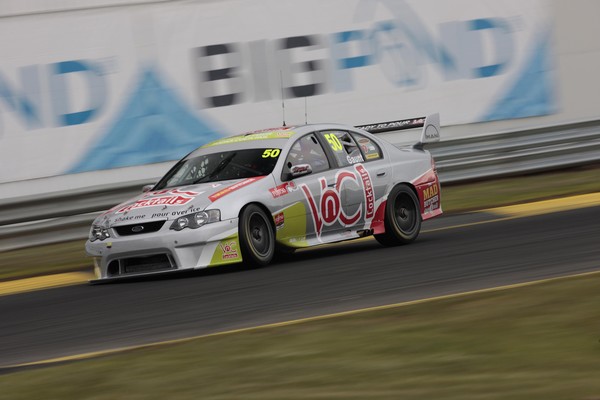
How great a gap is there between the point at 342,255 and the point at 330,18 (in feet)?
24.2

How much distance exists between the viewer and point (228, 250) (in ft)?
33.8

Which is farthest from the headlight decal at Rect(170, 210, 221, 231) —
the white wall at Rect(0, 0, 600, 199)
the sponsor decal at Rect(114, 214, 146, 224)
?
the white wall at Rect(0, 0, 600, 199)

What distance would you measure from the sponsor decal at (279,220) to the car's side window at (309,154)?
646mm

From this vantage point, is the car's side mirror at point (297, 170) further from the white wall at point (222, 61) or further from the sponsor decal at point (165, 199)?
the white wall at point (222, 61)

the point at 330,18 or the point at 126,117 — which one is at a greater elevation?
the point at 330,18

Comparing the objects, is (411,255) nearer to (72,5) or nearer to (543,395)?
(543,395)

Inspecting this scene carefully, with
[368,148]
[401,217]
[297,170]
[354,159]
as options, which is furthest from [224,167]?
[401,217]

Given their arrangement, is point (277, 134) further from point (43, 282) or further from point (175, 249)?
point (43, 282)

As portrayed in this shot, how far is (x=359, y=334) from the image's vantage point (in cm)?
701

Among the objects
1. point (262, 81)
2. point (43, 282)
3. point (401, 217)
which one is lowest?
point (43, 282)

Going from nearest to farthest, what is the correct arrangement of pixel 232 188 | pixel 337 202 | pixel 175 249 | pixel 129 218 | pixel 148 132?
pixel 175 249 → pixel 129 218 → pixel 232 188 → pixel 337 202 → pixel 148 132

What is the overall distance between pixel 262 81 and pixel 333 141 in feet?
19.8

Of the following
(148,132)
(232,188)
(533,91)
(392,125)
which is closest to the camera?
(232,188)

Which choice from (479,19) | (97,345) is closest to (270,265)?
(97,345)
